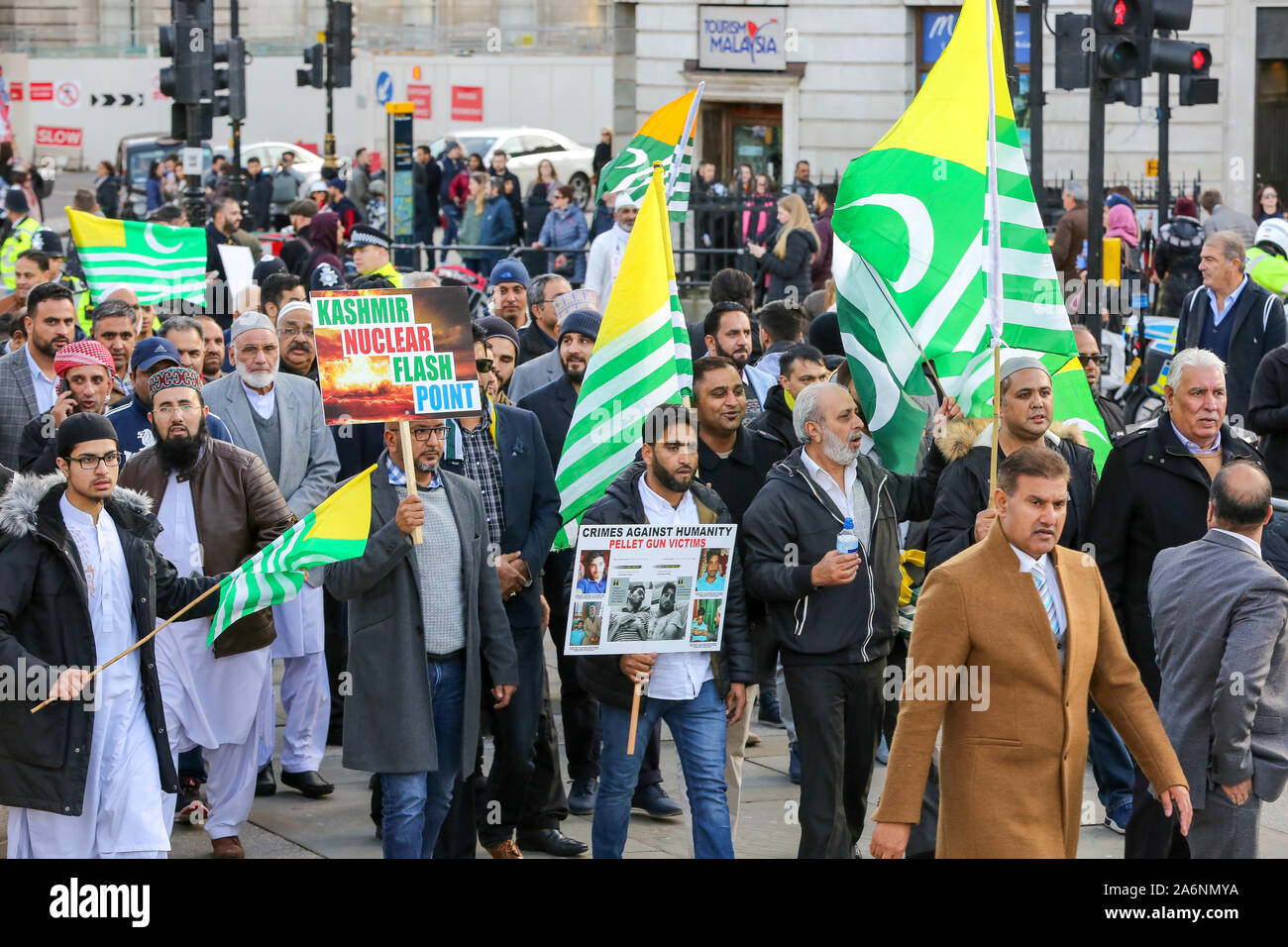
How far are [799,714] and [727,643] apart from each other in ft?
1.22

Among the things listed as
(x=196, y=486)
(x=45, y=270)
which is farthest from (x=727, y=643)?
(x=45, y=270)

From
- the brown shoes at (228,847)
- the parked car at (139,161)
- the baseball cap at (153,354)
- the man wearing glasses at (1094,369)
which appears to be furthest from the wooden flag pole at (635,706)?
the parked car at (139,161)

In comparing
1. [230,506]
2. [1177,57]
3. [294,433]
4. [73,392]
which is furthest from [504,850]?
[1177,57]

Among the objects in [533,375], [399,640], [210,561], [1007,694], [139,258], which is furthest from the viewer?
[139,258]

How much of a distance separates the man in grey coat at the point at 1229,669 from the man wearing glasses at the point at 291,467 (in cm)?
396

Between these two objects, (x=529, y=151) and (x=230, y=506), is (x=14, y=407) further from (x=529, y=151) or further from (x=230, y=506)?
(x=529, y=151)

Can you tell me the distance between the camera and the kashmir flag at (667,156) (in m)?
10.5

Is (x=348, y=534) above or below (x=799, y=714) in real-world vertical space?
above

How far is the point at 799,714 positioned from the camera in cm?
709

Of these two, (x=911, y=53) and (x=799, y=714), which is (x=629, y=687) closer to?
(x=799, y=714)

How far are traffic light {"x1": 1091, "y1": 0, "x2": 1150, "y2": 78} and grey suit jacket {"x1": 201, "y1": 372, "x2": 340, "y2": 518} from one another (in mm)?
6219

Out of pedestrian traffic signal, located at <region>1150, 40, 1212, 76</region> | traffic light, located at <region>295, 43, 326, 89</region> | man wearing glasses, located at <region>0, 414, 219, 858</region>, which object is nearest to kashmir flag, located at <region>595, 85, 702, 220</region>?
pedestrian traffic signal, located at <region>1150, 40, 1212, 76</region>

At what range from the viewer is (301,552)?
6.60m

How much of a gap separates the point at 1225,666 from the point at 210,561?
3951 millimetres
